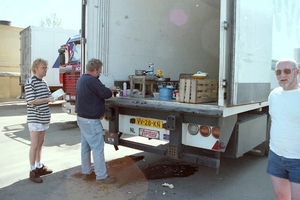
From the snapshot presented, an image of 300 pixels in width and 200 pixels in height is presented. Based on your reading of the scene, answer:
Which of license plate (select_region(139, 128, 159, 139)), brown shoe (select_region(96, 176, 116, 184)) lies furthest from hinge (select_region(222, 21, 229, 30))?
brown shoe (select_region(96, 176, 116, 184))

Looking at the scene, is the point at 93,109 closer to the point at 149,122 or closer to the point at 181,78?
the point at 149,122

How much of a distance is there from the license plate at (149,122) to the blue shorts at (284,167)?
1.87 meters

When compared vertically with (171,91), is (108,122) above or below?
below

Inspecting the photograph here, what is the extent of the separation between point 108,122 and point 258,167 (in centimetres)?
266

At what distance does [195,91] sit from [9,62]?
60.1 feet

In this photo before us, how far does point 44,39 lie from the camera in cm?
1382

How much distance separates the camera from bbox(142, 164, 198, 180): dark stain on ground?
4746 millimetres

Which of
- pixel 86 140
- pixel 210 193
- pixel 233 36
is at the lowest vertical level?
pixel 210 193

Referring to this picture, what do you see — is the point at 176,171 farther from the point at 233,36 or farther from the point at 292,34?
the point at 292,34

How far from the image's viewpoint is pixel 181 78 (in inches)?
174

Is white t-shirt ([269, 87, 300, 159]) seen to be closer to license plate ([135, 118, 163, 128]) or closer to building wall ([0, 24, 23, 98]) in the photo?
license plate ([135, 118, 163, 128])

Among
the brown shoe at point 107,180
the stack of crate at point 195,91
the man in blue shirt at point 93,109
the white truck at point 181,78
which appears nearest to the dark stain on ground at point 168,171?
the white truck at point 181,78

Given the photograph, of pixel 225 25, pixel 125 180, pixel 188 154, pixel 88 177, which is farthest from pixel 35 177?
pixel 225 25

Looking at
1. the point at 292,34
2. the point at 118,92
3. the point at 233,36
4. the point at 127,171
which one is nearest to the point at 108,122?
the point at 118,92
